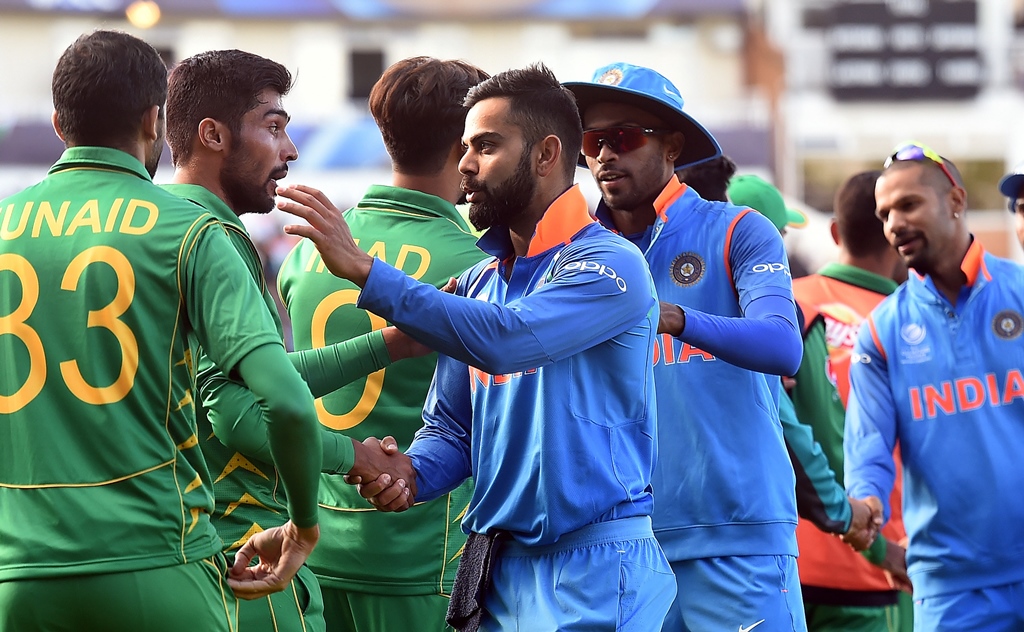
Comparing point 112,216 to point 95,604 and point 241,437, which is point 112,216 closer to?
point 241,437

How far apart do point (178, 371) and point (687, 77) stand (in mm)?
31987

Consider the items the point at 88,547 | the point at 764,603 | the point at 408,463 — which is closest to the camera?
the point at 88,547

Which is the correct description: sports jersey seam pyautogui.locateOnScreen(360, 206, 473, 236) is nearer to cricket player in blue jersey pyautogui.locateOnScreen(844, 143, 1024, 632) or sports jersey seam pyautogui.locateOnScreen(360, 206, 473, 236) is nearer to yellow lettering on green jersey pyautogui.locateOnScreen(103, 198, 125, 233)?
yellow lettering on green jersey pyautogui.locateOnScreen(103, 198, 125, 233)

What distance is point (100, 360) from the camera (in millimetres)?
3207

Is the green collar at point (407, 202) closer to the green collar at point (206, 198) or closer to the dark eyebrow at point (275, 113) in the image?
the dark eyebrow at point (275, 113)

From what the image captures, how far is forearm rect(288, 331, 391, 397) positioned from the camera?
13.2ft

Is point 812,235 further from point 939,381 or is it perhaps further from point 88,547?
point 88,547

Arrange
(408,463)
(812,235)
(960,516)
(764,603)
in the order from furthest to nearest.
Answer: (812,235), (960,516), (764,603), (408,463)

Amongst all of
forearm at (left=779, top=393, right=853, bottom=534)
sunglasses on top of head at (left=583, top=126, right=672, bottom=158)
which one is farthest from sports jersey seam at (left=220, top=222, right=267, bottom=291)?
forearm at (left=779, top=393, right=853, bottom=534)

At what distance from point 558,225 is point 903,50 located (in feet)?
89.7

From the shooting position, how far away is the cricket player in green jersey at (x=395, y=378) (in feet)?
14.2

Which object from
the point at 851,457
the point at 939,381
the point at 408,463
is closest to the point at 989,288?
the point at 939,381

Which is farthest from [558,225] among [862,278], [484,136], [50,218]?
[862,278]

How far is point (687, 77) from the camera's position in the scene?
34281 millimetres
